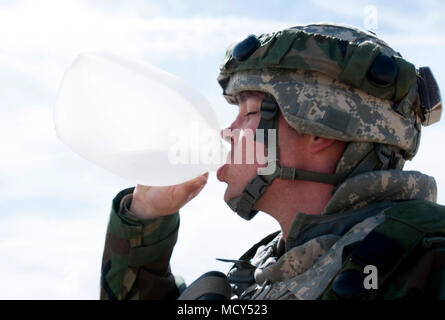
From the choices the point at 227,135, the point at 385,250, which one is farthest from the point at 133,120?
the point at 385,250

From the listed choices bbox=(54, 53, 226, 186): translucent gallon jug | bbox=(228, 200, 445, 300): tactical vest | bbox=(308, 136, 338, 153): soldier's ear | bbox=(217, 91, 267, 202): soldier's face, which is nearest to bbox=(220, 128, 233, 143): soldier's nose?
bbox=(217, 91, 267, 202): soldier's face

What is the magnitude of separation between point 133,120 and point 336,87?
165 cm

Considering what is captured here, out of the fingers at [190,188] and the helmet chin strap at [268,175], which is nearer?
the fingers at [190,188]

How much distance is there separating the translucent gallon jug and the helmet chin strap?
0.55 m

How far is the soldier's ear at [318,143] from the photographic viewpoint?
5.19 m

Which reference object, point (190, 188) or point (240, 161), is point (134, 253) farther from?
point (240, 161)

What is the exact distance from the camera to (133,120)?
185 inches

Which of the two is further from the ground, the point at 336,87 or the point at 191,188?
the point at 336,87

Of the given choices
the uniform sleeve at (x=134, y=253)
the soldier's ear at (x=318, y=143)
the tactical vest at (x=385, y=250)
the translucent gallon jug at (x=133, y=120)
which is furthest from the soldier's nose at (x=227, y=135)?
the tactical vest at (x=385, y=250)

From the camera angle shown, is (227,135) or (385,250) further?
(227,135)

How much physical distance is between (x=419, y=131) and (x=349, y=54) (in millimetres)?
1002

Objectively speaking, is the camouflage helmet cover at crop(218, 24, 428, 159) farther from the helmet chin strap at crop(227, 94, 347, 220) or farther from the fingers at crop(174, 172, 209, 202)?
the fingers at crop(174, 172, 209, 202)

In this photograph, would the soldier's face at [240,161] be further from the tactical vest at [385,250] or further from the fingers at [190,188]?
the tactical vest at [385,250]

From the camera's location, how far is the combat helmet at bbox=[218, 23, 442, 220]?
5.07m
